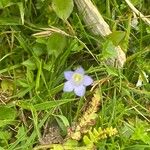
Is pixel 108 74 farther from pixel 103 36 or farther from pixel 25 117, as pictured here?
pixel 25 117

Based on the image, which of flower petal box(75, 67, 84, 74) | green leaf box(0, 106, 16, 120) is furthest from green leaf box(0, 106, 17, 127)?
flower petal box(75, 67, 84, 74)

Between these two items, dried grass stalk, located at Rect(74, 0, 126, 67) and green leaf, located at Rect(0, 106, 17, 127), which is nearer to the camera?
green leaf, located at Rect(0, 106, 17, 127)

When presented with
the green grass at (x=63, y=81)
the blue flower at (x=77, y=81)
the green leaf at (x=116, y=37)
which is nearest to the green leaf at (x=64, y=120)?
the green grass at (x=63, y=81)

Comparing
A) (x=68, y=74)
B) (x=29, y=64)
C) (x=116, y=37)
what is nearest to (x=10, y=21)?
(x=29, y=64)

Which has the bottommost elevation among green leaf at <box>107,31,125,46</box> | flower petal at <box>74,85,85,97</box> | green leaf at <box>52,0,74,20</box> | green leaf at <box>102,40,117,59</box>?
flower petal at <box>74,85,85,97</box>

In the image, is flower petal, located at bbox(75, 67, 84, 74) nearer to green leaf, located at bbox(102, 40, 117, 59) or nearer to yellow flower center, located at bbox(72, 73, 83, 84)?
yellow flower center, located at bbox(72, 73, 83, 84)

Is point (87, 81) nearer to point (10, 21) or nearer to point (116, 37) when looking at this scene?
point (116, 37)
